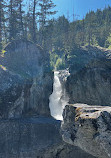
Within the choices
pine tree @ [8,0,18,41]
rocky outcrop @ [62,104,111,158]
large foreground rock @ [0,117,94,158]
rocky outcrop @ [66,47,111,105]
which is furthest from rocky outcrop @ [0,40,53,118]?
rocky outcrop @ [62,104,111,158]

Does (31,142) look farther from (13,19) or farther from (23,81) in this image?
(13,19)

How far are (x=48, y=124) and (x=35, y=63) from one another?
13.4 meters

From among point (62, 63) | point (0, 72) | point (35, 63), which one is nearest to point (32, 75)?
point (35, 63)

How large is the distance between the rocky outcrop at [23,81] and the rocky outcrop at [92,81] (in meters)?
5.13

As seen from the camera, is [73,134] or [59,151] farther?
[59,151]

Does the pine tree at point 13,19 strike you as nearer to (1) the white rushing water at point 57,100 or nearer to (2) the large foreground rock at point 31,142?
(1) the white rushing water at point 57,100

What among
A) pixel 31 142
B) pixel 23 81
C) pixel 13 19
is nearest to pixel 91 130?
pixel 31 142

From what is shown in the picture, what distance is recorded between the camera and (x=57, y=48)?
67438 mm

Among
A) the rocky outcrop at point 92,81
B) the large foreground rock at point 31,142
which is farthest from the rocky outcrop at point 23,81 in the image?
the rocky outcrop at point 92,81

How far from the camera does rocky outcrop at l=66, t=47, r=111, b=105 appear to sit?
28938 millimetres

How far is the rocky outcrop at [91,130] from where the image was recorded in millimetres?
9406

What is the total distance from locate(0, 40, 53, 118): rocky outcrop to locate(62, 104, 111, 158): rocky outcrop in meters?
12.5

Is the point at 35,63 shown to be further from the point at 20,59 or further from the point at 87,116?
the point at 87,116

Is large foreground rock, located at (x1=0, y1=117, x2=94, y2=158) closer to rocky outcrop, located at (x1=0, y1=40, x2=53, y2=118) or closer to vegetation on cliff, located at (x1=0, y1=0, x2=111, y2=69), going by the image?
rocky outcrop, located at (x1=0, y1=40, x2=53, y2=118)
